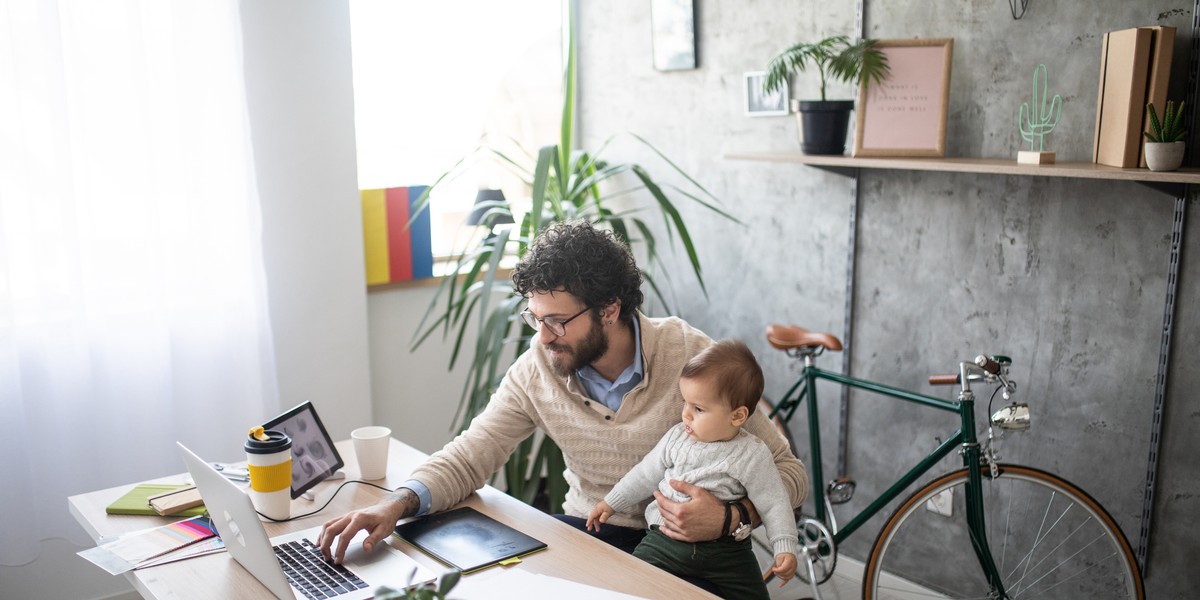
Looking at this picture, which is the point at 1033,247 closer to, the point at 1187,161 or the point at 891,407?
the point at 1187,161

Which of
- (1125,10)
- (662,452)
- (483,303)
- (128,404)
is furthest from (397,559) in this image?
(1125,10)

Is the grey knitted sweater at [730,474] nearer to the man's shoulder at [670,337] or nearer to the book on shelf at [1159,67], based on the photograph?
the man's shoulder at [670,337]

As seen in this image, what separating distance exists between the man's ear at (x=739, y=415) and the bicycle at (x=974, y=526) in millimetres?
687

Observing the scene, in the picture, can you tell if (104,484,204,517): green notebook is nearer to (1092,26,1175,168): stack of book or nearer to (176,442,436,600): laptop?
(176,442,436,600): laptop

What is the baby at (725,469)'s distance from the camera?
5.91 ft

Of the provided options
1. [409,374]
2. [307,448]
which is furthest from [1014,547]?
[409,374]

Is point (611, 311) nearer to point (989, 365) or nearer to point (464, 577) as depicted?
point (464, 577)

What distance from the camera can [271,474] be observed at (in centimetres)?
180

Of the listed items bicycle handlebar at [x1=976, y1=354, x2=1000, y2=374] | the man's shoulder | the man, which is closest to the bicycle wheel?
bicycle handlebar at [x1=976, y1=354, x2=1000, y2=374]

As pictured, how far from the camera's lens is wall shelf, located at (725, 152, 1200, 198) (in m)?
2.11

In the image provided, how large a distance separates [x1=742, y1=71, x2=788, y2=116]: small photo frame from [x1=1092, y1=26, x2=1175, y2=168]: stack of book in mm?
1009

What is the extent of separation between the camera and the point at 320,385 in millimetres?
3225

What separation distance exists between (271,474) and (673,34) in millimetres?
2198

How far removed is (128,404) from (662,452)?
5.63ft
